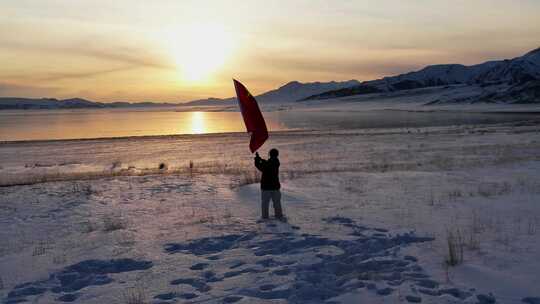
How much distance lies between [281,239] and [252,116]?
3.11m

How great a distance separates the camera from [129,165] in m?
23.9

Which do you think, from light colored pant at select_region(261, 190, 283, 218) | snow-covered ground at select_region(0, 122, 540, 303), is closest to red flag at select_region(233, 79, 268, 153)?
light colored pant at select_region(261, 190, 283, 218)

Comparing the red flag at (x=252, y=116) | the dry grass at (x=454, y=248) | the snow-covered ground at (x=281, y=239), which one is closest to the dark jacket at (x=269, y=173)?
the red flag at (x=252, y=116)

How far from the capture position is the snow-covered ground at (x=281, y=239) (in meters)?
6.54

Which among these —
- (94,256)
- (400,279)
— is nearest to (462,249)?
(400,279)

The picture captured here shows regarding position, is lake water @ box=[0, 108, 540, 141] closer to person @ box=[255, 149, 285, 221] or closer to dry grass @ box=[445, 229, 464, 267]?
person @ box=[255, 149, 285, 221]

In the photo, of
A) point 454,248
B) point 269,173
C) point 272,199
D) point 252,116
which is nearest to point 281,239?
point 272,199

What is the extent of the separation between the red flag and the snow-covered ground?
1.82 m

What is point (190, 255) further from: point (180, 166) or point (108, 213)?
point (180, 166)

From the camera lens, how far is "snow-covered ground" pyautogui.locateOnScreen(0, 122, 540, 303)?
6543 mm

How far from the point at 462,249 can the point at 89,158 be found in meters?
24.0

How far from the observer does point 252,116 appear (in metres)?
10.7

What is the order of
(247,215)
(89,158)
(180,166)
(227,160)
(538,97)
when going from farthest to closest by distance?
(538,97) < (89,158) < (227,160) < (180,166) < (247,215)

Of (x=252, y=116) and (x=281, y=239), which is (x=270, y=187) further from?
(x=281, y=239)
